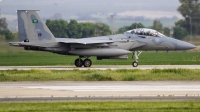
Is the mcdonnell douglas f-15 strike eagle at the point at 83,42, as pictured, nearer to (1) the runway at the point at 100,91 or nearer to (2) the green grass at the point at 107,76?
(2) the green grass at the point at 107,76

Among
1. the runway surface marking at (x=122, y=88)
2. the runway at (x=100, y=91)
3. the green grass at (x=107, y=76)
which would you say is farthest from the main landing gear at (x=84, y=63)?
the runway surface marking at (x=122, y=88)

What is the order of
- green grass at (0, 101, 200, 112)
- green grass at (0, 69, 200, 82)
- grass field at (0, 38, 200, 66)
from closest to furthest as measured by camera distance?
1. green grass at (0, 101, 200, 112)
2. green grass at (0, 69, 200, 82)
3. grass field at (0, 38, 200, 66)

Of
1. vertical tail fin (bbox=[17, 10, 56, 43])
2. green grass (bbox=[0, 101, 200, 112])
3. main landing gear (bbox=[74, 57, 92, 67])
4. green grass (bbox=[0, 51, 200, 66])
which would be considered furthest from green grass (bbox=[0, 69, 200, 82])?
green grass (bbox=[0, 51, 200, 66])

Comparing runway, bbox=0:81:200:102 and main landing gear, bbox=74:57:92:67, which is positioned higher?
main landing gear, bbox=74:57:92:67

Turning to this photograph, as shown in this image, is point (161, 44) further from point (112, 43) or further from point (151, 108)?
Answer: point (151, 108)

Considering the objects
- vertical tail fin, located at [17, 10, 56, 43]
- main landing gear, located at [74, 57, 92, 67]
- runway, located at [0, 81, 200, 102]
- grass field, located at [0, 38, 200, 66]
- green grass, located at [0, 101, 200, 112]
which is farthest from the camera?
grass field, located at [0, 38, 200, 66]

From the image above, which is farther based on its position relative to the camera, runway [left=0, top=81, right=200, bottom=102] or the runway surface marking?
the runway surface marking

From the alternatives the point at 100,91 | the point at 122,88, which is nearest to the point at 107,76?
the point at 122,88

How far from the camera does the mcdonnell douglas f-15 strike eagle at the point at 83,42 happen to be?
35.4 metres

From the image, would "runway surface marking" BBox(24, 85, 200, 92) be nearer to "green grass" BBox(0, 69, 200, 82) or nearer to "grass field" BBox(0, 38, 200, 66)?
"green grass" BBox(0, 69, 200, 82)

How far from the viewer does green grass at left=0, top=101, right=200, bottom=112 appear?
15.0 meters

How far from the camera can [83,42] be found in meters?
35.8

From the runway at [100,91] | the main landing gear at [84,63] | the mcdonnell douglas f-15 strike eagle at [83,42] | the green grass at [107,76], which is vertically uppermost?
the mcdonnell douglas f-15 strike eagle at [83,42]

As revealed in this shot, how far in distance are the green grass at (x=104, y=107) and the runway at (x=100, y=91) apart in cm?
109
